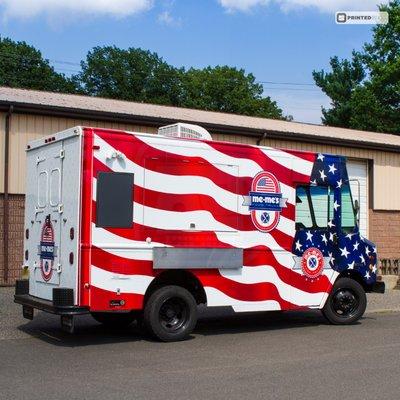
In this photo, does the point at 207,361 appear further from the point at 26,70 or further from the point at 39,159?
the point at 26,70

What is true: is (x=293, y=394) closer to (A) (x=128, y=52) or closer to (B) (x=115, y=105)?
(B) (x=115, y=105)

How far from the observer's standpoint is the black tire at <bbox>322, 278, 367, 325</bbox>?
12.1 meters

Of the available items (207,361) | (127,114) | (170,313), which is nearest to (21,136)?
(127,114)

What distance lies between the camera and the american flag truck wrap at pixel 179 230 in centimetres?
954

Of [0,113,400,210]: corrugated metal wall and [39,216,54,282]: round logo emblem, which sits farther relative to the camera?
Answer: [0,113,400,210]: corrugated metal wall

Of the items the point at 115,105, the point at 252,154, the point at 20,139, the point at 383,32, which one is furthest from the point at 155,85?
the point at 252,154

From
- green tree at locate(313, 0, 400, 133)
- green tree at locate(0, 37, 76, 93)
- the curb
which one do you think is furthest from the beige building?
green tree at locate(0, 37, 76, 93)

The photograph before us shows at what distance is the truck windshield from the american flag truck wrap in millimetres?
21

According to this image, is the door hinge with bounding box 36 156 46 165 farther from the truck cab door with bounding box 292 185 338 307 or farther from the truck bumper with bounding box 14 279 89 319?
the truck cab door with bounding box 292 185 338 307

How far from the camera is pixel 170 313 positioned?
10258 millimetres

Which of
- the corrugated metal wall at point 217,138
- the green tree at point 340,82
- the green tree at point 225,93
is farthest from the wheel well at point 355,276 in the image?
the green tree at point 225,93

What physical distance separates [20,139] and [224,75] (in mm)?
46519

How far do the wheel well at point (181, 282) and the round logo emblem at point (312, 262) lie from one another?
2.00 metres

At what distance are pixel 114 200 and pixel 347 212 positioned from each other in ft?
15.2
